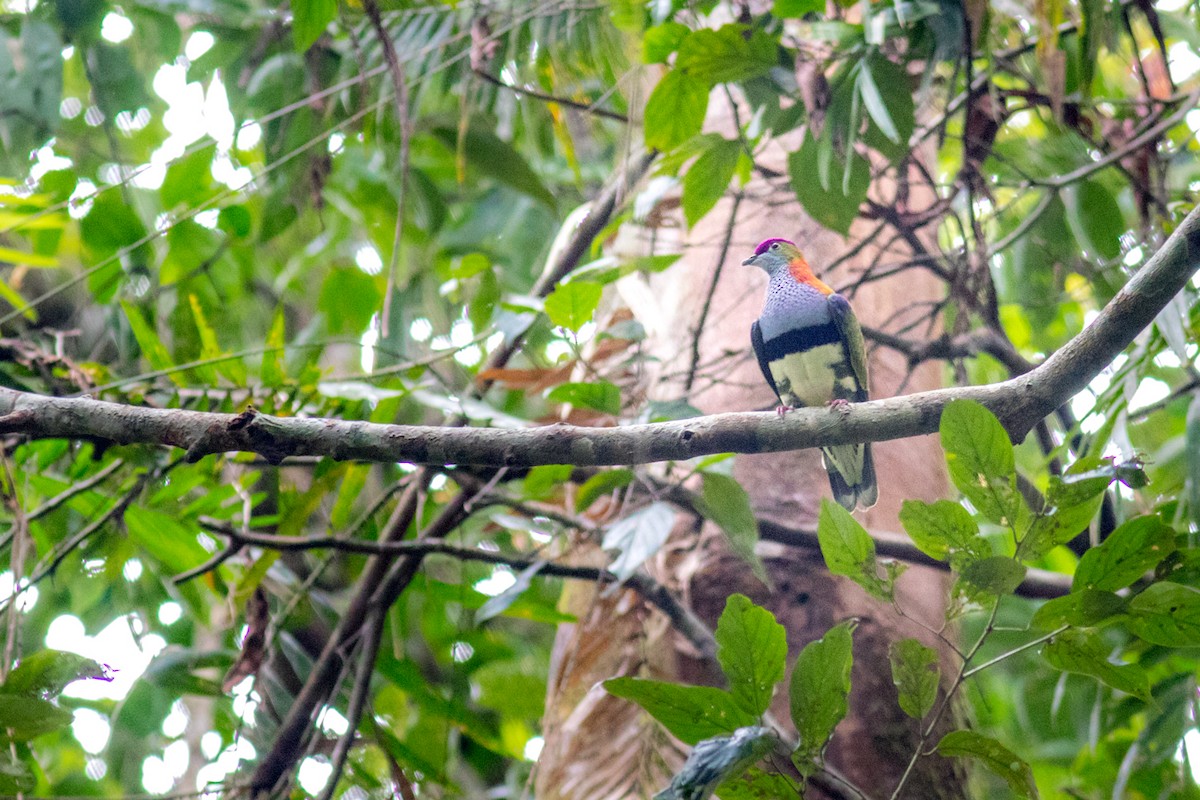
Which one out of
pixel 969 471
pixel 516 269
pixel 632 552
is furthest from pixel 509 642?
pixel 969 471

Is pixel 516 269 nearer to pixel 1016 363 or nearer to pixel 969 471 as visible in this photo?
pixel 1016 363

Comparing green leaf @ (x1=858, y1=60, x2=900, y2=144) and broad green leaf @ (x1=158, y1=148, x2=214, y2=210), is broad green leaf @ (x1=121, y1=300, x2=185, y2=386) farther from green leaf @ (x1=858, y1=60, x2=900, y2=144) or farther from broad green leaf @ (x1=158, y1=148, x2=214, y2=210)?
green leaf @ (x1=858, y1=60, x2=900, y2=144)

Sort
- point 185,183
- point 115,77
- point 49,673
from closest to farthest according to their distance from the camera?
point 49,673
point 185,183
point 115,77

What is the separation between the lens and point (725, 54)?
2.79 meters

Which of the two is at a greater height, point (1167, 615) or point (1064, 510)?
point (1064, 510)

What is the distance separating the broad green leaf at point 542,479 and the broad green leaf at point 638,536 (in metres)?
0.32

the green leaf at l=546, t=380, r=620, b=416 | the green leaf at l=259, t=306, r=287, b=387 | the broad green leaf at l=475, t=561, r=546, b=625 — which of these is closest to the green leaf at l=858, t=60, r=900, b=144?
the green leaf at l=546, t=380, r=620, b=416

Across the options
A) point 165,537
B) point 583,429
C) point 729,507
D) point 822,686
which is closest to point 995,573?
point 822,686

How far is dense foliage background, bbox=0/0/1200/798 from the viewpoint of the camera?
252cm

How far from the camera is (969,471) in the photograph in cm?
179

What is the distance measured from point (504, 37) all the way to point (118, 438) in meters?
2.16

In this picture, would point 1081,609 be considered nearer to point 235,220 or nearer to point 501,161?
point 501,161

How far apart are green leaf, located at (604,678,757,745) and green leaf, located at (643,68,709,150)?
167 cm

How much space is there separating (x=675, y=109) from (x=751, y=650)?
165cm
